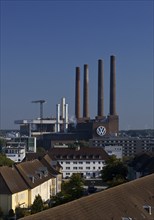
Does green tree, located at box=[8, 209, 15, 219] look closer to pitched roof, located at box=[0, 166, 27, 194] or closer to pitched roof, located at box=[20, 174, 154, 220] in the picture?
pitched roof, located at box=[0, 166, 27, 194]

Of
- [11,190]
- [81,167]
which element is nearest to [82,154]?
[81,167]

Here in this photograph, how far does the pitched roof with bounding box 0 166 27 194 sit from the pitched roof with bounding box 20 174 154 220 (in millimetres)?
11501

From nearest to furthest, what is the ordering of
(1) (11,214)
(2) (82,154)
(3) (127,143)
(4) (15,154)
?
(1) (11,214), (2) (82,154), (4) (15,154), (3) (127,143)

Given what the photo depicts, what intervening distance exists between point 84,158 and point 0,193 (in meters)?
38.9

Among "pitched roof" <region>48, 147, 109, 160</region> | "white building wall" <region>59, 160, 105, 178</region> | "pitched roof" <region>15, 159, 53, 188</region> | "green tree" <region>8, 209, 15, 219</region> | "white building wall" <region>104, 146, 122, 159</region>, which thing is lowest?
"white building wall" <region>59, 160, 105, 178</region>

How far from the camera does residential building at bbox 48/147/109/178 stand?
233 ft

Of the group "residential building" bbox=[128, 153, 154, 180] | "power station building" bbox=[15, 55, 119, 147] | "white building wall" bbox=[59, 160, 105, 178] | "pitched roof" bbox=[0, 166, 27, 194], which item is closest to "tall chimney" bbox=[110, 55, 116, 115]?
"power station building" bbox=[15, 55, 119, 147]

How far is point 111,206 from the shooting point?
1909cm

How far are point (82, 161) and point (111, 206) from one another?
52.6m

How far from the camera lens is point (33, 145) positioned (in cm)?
9919

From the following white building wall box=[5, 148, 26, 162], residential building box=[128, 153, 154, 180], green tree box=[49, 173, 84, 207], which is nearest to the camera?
green tree box=[49, 173, 84, 207]

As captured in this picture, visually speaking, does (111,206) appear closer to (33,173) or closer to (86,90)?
(33,173)

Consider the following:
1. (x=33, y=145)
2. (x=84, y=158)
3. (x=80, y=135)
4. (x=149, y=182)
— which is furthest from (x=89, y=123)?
(x=149, y=182)

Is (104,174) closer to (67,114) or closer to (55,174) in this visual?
(55,174)
